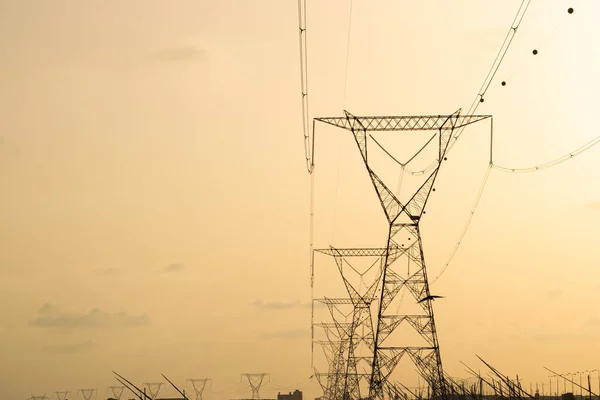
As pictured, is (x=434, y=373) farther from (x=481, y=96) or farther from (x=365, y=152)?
(x=481, y=96)

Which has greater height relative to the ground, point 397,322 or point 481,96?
point 481,96

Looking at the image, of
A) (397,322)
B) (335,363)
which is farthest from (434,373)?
(335,363)

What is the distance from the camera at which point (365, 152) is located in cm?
6200

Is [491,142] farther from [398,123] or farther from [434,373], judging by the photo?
[434,373]

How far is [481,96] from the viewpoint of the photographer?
156 feet

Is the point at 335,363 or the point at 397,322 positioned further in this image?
the point at 335,363

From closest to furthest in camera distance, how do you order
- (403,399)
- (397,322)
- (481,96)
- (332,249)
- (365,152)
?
1. (481,96)
2. (365,152)
3. (397,322)
4. (403,399)
5. (332,249)

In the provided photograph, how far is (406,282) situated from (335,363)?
10052 centimetres

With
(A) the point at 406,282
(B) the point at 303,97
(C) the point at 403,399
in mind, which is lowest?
(C) the point at 403,399

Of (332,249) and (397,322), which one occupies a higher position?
(332,249)

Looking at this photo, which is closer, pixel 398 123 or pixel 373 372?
pixel 398 123

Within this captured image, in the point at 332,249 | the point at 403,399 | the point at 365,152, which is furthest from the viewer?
the point at 332,249

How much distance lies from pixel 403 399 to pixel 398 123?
84.1ft

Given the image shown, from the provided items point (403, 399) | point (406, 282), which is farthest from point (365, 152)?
point (403, 399)
